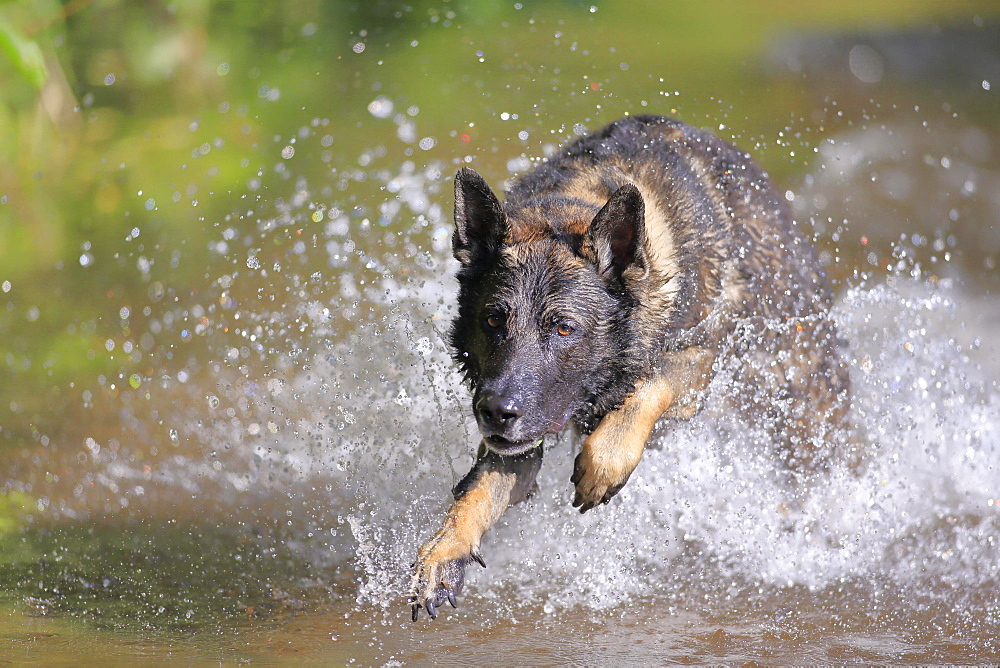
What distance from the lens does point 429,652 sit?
11.3 ft

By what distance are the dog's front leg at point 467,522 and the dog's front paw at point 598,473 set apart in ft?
1.10

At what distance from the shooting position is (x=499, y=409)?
9.81 ft

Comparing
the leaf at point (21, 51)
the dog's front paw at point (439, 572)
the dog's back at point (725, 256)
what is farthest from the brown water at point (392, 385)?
the leaf at point (21, 51)

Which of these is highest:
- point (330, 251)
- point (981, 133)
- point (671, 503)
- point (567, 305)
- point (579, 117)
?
point (981, 133)

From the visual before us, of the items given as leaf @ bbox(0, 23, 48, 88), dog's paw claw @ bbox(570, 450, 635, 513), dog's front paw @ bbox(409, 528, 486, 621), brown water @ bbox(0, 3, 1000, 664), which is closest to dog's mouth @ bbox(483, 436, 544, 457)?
dog's paw claw @ bbox(570, 450, 635, 513)

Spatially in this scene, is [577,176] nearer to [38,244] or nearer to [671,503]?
[671,503]

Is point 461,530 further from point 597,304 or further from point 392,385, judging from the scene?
point 392,385

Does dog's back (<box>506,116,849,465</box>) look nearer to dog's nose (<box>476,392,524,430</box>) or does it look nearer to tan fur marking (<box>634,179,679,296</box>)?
tan fur marking (<box>634,179,679,296</box>)

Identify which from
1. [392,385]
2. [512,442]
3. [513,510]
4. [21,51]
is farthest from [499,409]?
[21,51]

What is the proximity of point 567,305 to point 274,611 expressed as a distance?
1.92 meters

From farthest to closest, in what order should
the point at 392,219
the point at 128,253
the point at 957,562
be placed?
the point at 128,253
the point at 392,219
the point at 957,562

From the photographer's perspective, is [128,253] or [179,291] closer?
[179,291]

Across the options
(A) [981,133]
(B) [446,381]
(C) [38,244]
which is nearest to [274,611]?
(B) [446,381]

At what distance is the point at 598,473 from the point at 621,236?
34.0 inches
